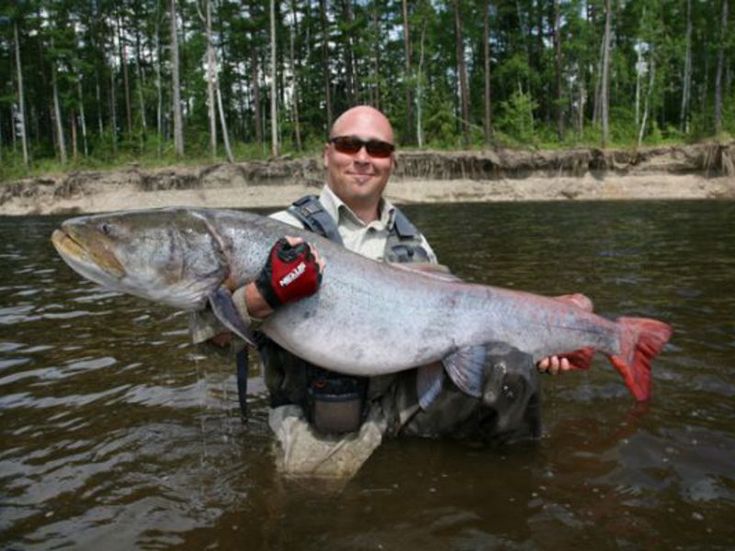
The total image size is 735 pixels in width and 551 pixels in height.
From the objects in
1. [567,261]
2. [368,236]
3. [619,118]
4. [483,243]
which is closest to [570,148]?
[619,118]

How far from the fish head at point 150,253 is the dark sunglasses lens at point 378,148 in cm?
136

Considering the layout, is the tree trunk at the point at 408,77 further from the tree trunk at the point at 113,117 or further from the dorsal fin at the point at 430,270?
the dorsal fin at the point at 430,270

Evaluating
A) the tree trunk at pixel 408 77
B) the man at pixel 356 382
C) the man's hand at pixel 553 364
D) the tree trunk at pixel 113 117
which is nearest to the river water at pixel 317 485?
the man at pixel 356 382

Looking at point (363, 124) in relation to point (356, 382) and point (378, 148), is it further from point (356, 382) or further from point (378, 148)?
point (356, 382)

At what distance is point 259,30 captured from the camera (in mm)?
47406

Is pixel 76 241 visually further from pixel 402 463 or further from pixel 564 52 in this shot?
pixel 564 52

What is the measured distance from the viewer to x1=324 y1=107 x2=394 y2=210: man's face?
168 inches

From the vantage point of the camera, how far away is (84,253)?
10.5 ft

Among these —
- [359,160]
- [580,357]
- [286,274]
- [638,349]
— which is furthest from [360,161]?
[638,349]

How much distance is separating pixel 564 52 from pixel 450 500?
171 ft

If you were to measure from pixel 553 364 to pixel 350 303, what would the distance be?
1.56m

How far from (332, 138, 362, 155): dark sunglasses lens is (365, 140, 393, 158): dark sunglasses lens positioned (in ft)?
0.22

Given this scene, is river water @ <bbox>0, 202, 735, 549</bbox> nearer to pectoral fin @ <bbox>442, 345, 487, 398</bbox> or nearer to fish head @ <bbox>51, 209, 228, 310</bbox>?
pectoral fin @ <bbox>442, 345, 487, 398</bbox>

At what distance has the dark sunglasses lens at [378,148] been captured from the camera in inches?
168
